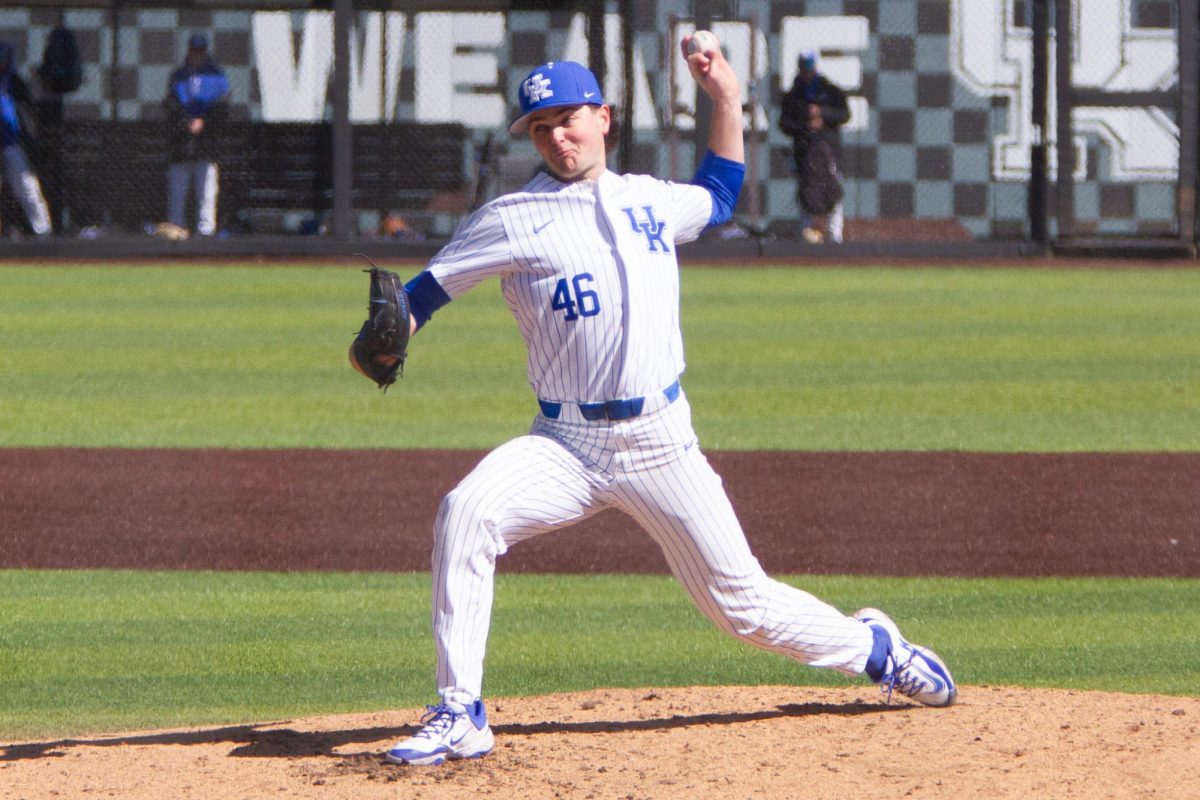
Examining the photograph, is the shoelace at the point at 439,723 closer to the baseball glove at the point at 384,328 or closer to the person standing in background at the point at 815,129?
the baseball glove at the point at 384,328

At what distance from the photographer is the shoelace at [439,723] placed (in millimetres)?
3740

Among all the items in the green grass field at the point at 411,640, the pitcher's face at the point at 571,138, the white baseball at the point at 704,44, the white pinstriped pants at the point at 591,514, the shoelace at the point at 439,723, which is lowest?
the green grass field at the point at 411,640

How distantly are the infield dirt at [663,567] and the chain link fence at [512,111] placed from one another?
6383 millimetres

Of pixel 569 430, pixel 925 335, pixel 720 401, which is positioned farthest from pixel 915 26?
pixel 569 430

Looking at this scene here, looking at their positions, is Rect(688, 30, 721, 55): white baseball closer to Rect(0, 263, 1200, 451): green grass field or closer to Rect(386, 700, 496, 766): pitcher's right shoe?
Rect(386, 700, 496, 766): pitcher's right shoe

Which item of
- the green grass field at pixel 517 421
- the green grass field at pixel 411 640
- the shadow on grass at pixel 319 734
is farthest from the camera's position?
the green grass field at pixel 517 421

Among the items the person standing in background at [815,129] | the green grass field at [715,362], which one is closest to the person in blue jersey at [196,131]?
the green grass field at [715,362]

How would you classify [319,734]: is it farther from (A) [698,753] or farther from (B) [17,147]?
(B) [17,147]

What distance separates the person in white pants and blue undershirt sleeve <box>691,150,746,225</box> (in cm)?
22

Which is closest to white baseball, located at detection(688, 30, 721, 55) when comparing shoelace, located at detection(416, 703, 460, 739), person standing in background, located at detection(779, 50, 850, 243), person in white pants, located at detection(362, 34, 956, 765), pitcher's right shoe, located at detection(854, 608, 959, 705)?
person in white pants, located at detection(362, 34, 956, 765)

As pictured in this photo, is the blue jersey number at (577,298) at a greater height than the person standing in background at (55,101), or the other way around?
the person standing in background at (55,101)

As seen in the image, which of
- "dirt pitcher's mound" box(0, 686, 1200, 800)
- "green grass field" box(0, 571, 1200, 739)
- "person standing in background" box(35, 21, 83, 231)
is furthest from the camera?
"person standing in background" box(35, 21, 83, 231)

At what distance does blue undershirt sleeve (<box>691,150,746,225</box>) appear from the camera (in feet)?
13.5

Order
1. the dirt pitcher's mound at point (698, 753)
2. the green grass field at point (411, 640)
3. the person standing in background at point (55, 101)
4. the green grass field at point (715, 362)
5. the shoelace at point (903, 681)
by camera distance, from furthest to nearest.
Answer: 1. the person standing in background at point (55, 101)
2. the green grass field at point (715, 362)
3. the green grass field at point (411, 640)
4. the shoelace at point (903, 681)
5. the dirt pitcher's mound at point (698, 753)
